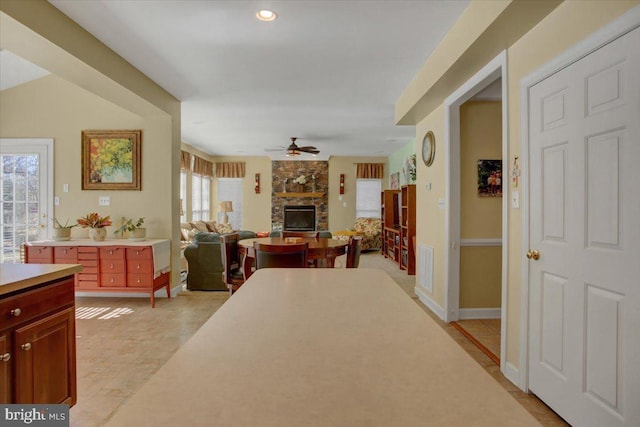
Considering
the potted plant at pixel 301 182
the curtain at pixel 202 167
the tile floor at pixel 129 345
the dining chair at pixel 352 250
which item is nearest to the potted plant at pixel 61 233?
the tile floor at pixel 129 345

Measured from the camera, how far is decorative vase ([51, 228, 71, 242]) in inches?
160

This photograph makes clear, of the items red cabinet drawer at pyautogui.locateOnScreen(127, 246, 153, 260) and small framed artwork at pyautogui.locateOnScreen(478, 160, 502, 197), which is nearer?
small framed artwork at pyautogui.locateOnScreen(478, 160, 502, 197)

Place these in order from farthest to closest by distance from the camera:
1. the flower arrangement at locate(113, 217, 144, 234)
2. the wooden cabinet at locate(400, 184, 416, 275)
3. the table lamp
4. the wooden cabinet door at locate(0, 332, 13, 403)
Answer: the table lamp
the wooden cabinet at locate(400, 184, 416, 275)
the flower arrangement at locate(113, 217, 144, 234)
the wooden cabinet door at locate(0, 332, 13, 403)

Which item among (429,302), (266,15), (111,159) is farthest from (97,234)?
(429,302)

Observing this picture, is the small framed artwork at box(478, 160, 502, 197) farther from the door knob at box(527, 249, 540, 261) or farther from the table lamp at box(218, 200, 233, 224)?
the table lamp at box(218, 200, 233, 224)

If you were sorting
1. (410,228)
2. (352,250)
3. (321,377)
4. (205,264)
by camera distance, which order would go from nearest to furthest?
(321,377) → (352,250) → (205,264) → (410,228)

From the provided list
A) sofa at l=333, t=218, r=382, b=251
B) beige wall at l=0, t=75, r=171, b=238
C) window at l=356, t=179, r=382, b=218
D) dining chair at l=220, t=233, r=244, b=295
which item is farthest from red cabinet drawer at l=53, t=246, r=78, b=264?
window at l=356, t=179, r=382, b=218

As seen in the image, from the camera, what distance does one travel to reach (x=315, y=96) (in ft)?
14.2

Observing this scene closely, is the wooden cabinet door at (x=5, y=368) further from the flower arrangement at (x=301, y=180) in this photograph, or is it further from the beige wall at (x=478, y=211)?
the flower arrangement at (x=301, y=180)

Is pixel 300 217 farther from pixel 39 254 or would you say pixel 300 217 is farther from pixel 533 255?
pixel 533 255

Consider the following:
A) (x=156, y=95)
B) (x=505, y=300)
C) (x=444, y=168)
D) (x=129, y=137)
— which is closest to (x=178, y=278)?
(x=129, y=137)

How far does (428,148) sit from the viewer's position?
408 centimetres

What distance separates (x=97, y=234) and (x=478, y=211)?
4.28 metres

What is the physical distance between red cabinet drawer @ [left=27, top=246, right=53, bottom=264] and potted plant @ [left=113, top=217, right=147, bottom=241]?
2.22ft
